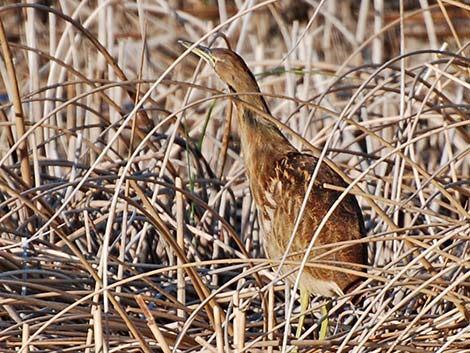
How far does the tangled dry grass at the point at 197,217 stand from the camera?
1.94 meters

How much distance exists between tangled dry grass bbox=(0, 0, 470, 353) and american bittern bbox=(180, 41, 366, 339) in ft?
0.22

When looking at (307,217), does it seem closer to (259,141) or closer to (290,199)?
(290,199)

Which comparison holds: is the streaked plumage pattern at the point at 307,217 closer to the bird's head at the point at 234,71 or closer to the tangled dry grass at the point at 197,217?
the tangled dry grass at the point at 197,217

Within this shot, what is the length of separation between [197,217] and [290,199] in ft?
1.68

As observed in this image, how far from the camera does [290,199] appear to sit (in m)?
2.62

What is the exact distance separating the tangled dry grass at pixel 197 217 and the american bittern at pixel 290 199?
0.22 ft

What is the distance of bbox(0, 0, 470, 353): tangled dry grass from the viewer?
194cm

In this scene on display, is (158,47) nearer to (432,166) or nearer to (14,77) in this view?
(432,166)

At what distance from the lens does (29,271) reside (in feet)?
7.48

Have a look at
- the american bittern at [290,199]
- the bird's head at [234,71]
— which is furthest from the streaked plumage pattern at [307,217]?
the bird's head at [234,71]

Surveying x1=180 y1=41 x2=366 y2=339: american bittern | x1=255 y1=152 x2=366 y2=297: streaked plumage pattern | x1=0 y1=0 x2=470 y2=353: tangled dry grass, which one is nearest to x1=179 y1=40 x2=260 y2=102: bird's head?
x1=180 y1=41 x2=366 y2=339: american bittern

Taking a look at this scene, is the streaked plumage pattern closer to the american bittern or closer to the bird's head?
the american bittern

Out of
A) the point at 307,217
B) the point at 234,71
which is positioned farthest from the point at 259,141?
the point at 307,217

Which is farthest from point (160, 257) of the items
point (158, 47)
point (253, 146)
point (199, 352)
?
point (158, 47)
